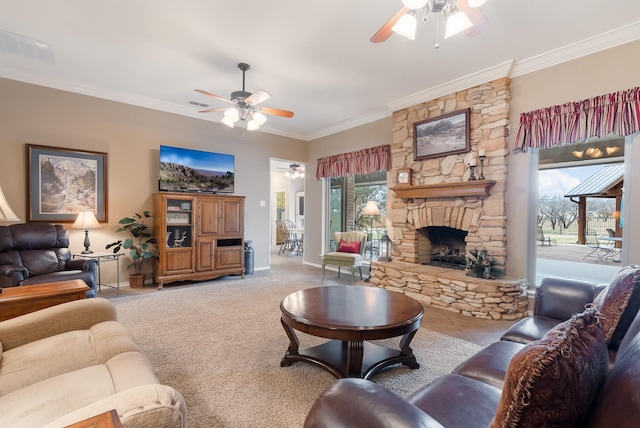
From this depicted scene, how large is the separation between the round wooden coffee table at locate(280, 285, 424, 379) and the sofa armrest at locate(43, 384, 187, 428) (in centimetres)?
110

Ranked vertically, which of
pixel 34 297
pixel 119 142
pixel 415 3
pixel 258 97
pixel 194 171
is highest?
pixel 258 97

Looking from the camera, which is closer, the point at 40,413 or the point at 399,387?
Answer: the point at 40,413

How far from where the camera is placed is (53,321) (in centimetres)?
176

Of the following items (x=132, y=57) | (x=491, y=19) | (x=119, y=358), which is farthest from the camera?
(x=132, y=57)

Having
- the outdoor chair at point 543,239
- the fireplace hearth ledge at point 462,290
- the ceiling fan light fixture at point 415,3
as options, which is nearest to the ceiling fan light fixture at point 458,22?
the ceiling fan light fixture at point 415,3

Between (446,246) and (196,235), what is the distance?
4069 mm

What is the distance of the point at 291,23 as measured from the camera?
289cm

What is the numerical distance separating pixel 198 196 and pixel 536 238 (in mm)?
4902

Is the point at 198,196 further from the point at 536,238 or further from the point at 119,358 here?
the point at 536,238

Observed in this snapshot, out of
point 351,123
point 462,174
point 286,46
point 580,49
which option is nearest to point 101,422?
point 286,46

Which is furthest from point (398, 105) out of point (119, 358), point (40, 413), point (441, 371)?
point (40, 413)

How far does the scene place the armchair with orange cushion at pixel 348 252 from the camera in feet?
16.7

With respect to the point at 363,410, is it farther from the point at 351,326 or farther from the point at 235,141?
the point at 235,141

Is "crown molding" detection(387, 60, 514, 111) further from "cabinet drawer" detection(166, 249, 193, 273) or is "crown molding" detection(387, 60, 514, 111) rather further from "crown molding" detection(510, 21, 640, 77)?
"cabinet drawer" detection(166, 249, 193, 273)
